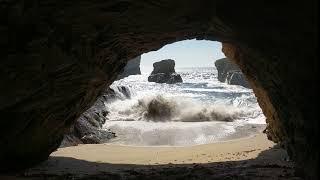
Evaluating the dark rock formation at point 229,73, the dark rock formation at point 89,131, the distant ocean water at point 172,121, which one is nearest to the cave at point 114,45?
the dark rock formation at point 89,131

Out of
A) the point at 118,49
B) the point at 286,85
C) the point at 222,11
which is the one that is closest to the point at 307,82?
the point at 286,85

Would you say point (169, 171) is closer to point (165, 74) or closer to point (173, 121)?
point (173, 121)

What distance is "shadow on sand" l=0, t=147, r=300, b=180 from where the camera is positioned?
18.4ft

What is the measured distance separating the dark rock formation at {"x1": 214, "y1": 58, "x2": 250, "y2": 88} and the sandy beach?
32378mm

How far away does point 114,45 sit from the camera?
18.3 ft

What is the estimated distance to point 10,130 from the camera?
5285 millimetres

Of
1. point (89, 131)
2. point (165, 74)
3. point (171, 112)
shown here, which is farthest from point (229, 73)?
point (89, 131)

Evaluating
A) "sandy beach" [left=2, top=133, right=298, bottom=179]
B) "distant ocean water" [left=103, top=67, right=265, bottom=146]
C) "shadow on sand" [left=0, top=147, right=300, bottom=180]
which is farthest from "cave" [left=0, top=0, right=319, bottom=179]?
"distant ocean water" [left=103, top=67, right=265, bottom=146]

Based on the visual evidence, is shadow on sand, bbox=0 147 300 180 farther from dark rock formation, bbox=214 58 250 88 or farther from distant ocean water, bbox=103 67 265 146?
dark rock formation, bbox=214 58 250 88

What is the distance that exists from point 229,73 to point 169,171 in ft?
143

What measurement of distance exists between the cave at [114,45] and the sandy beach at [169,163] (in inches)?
29.8

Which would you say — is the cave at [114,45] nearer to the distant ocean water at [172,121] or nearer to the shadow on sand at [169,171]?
the shadow on sand at [169,171]

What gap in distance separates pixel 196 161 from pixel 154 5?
410 cm

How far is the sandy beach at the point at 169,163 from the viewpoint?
18.9 ft
